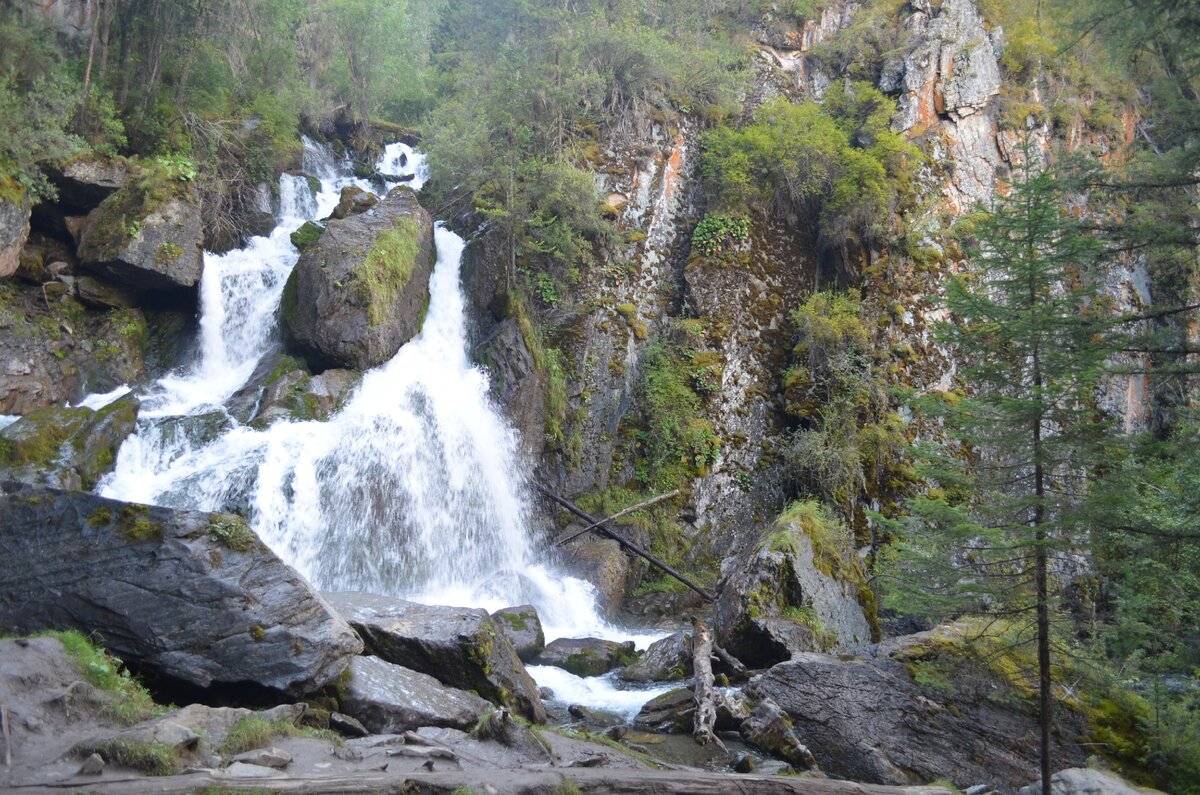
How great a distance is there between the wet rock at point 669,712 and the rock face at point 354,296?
9415mm

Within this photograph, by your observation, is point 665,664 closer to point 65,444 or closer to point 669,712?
point 669,712

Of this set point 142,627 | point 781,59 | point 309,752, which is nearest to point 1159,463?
point 309,752

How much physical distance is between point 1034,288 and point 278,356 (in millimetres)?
13500

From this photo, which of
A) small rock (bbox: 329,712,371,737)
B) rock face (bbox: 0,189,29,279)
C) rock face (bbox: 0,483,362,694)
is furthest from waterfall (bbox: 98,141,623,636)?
small rock (bbox: 329,712,371,737)

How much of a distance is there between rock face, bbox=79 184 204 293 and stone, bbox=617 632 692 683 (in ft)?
38.6

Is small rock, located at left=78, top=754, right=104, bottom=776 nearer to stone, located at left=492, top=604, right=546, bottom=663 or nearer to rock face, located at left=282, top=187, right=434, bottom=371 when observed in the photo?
stone, located at left=492, top=604, right=546, bottom=663

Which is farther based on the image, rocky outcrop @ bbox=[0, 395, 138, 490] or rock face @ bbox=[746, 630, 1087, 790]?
rocky outcrop @ bbox=[0, 395, 138, 490]

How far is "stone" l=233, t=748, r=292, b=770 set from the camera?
5238 millimetres

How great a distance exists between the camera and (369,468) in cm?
1405

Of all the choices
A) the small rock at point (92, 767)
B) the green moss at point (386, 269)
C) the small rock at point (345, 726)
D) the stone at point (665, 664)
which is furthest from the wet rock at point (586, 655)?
the green moss at point (386, 269)

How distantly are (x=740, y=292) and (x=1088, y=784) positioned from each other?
48.2 feet

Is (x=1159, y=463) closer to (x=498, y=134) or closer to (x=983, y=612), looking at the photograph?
(x=983, y=612)

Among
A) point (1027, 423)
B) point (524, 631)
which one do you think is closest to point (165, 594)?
point (524, 631)

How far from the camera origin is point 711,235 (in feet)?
66.5
